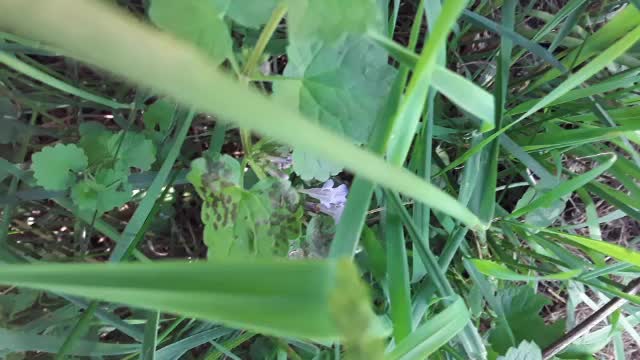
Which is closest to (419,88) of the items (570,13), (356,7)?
(356,7)

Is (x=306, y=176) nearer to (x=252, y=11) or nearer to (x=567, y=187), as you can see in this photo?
(x=252, y=11)

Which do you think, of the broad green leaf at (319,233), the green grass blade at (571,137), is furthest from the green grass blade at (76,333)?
the green grass blade at (571,137)

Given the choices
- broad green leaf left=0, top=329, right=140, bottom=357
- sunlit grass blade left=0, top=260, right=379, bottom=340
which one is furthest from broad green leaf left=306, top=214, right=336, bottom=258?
sunlit grass blade left=0, top=260, right=379, bottom=340

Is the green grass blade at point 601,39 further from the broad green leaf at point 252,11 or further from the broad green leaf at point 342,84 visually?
the broad green leaf at point 252,11

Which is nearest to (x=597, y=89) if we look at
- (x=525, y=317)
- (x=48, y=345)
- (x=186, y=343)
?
(x=525, y=317)

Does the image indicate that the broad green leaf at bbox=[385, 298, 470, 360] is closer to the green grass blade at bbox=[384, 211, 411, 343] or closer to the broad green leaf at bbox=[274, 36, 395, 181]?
the green grass blade at bbox=[384, 211, 411, 343]

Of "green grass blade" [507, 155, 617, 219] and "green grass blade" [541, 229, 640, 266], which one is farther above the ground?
"green grass blade" [507, 155, 617, 219]
